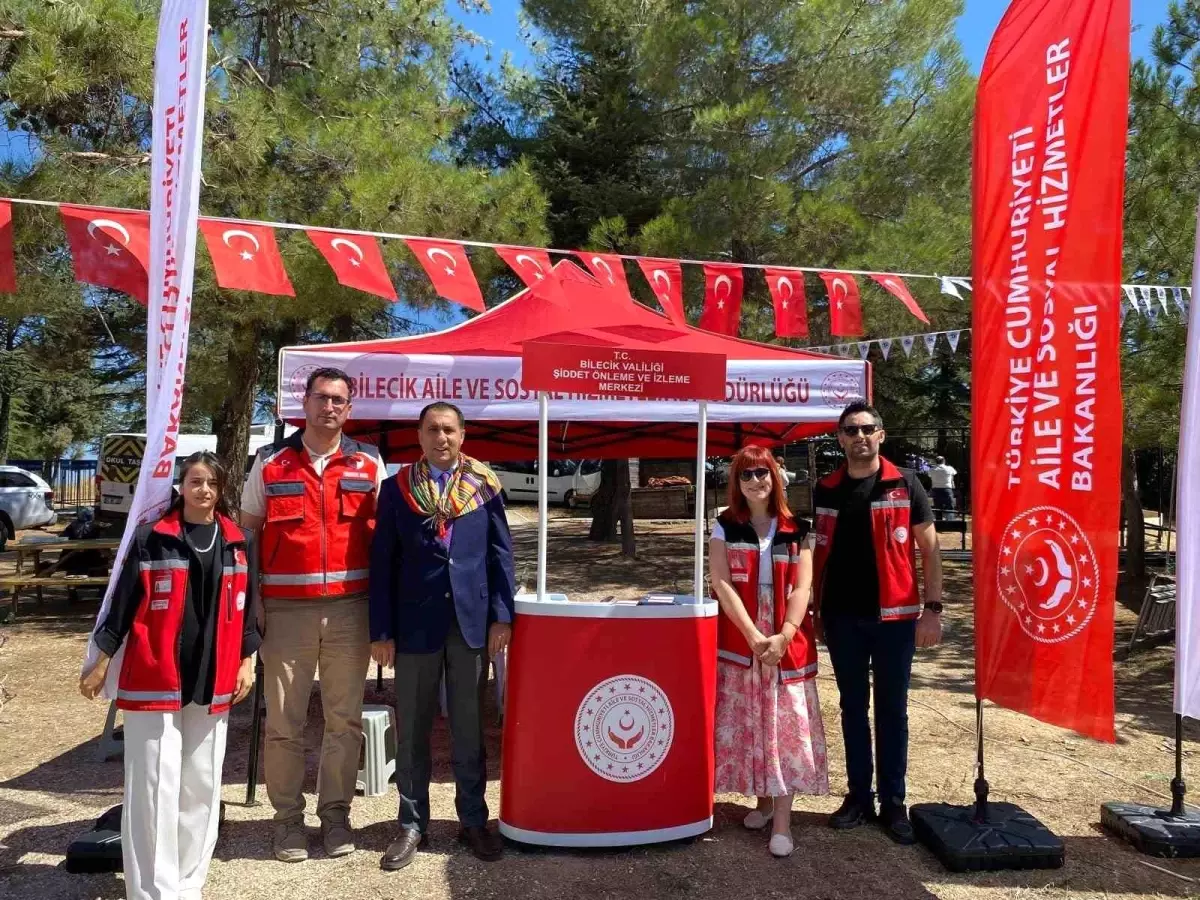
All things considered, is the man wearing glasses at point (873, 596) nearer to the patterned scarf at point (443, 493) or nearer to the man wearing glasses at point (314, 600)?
the patterned scarf at point (443, 493)

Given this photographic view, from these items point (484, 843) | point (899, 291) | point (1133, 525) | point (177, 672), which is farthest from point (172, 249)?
point (1133, 525)

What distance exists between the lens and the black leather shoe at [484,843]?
11.6 ft

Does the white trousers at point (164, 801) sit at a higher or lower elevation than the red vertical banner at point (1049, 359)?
lower

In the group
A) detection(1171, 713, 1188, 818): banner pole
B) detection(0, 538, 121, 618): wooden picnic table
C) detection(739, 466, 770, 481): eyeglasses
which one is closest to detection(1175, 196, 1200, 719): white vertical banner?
detection(1171, 713, 1188, 818): banner pole

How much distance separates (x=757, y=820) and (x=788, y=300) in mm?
4993

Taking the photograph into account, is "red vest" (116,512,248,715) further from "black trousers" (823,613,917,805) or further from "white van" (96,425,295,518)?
"white van" (96,425,295,518)

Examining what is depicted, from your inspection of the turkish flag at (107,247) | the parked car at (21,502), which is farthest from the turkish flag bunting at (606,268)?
the parked car at (21,502)

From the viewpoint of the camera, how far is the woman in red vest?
298 cm

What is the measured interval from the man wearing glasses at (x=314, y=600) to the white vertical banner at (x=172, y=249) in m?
0.46

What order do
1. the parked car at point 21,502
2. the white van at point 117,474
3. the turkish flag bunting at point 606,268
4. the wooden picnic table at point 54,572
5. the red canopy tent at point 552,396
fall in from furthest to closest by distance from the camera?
the parked car at point 21,502 < the white van at point 117,474 < the wooden picnic table at point 54,572 < the turkish flag bunting at point 606,268 < the red canopy tent at point 552,396

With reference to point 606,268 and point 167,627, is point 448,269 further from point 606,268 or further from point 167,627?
point 167,627

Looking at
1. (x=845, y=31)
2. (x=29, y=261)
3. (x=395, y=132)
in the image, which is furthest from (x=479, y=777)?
(x=845, y=31)

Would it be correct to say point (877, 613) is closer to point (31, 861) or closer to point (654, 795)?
point (654, 795)

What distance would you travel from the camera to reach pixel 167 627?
9.88 ft
